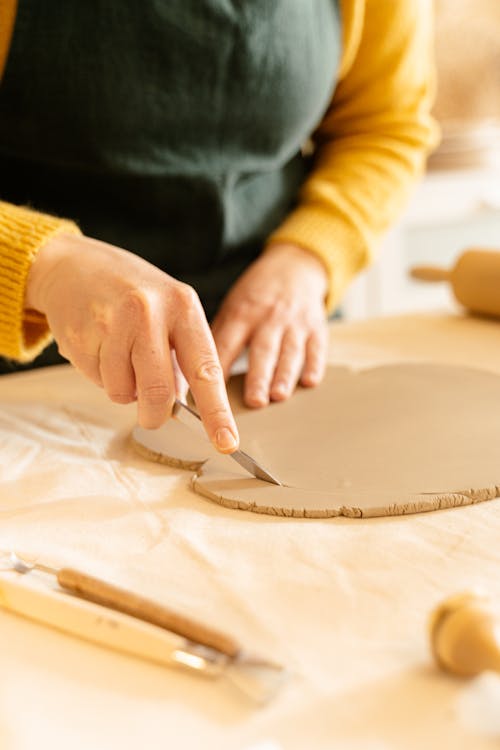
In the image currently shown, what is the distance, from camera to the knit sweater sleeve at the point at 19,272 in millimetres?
675

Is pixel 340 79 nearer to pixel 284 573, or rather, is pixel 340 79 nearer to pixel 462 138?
pixel 284 573

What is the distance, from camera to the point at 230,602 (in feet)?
1.48

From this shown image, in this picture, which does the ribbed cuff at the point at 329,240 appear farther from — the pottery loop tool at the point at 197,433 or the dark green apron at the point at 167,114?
the pottery loop tool at the point at 197,433

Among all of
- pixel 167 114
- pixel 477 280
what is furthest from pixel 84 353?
pixel 477 280

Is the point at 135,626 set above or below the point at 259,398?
above

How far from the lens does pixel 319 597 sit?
1.48 feet

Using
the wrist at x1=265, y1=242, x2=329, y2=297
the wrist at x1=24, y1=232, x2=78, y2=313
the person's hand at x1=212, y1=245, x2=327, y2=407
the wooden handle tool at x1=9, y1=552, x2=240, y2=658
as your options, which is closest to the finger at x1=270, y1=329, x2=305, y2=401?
the person's hand at x1=212, y1=245, x2=327, y2=407

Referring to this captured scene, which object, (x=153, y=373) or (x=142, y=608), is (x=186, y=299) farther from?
(x=142, y=608)

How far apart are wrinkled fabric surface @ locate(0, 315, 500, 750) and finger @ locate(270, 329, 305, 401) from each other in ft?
0.50

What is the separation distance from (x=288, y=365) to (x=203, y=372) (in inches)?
8.6

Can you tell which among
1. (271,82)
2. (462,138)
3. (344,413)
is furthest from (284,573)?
(462,138)

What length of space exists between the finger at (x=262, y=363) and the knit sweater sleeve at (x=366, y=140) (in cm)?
16

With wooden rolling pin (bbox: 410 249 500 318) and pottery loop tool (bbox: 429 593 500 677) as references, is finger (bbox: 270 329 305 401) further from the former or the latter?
pottery loop tool (bbox: 429 593 500 677)

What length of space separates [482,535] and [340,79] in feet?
2.32
